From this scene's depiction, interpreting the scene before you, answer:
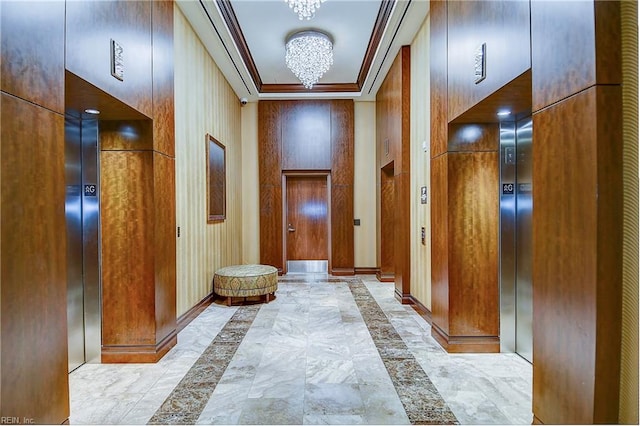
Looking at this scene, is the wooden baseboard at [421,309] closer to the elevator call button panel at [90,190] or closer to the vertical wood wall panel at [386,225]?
the vertical wood wall panel at [386,225]

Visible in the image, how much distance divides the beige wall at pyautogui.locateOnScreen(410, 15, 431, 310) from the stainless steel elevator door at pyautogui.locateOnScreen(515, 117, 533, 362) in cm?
133

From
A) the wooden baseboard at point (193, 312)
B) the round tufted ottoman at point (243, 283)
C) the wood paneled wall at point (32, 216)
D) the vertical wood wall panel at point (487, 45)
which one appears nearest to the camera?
the wood paneled wall at point (32, 216)

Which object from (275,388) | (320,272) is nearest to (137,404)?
(275,388)

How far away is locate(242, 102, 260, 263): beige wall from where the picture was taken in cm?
827

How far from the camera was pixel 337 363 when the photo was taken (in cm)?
334

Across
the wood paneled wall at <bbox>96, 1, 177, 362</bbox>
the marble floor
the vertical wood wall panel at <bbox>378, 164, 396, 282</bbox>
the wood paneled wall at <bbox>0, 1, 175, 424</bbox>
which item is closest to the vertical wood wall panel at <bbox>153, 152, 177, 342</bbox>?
the wood paneled wall at <bbox>96, 1, 177, 362</bbox>

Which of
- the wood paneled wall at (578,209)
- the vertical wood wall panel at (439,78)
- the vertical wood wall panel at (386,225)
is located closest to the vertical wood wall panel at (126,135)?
the vertical wood wall panel at (439,78)

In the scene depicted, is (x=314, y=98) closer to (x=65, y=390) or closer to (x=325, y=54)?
(x=325, y=54)

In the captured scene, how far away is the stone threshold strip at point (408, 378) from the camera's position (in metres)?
2.44

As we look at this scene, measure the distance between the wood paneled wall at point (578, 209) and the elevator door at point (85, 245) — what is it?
3.78 metres

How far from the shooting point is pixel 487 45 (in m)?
2.71

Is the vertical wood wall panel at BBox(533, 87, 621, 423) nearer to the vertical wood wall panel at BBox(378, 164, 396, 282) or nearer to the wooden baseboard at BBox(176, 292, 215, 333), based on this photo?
the wooden baseboard at BBox(176, 292, 215, 333)

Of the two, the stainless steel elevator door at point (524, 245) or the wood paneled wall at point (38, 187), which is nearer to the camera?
the wood paneled wall at point (38, 187)

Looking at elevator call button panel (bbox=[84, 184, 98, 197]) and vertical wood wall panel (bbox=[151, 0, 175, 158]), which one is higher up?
vertical wood wall panel (bbox=[151, 0, 175, 158])
